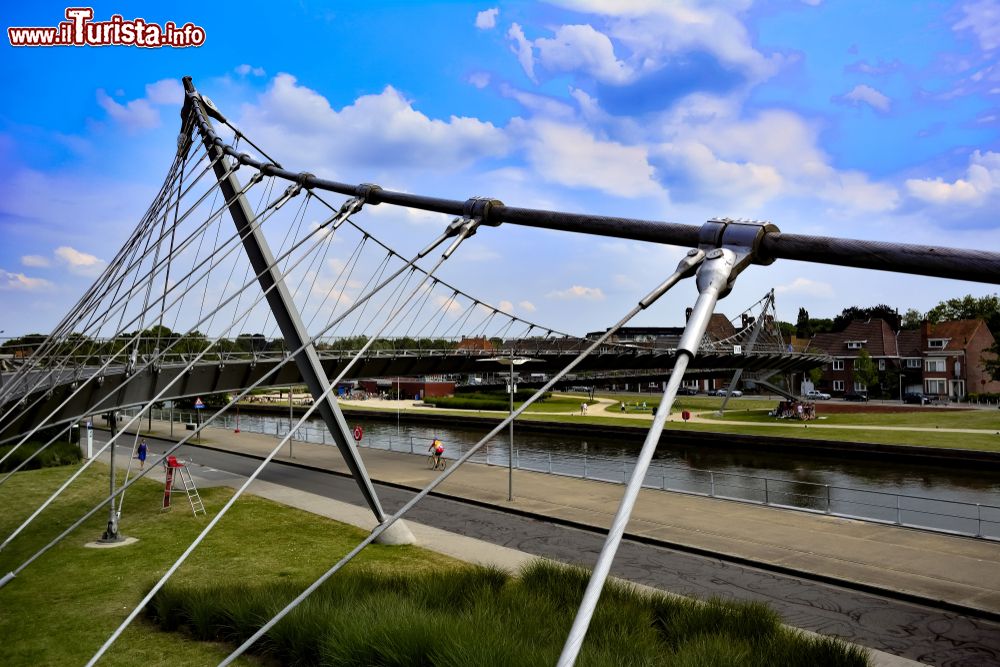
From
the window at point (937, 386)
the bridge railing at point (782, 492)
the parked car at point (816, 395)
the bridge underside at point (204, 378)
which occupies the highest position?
the bridge underside at point (204, 378)

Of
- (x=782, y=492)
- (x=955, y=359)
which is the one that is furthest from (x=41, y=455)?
(x=955, y=359)

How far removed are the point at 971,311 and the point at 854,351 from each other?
91.3 feet

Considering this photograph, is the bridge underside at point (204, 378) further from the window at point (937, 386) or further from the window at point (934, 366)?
the window at point (937, 386)

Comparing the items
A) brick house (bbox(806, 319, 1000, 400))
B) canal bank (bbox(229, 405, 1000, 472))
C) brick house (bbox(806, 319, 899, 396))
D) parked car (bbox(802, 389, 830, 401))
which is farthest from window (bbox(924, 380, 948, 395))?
canal bank (bbox(229, 405, 1000, 472))

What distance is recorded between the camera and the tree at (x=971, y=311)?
9825cm

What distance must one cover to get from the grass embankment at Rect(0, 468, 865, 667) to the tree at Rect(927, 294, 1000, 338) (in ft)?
332

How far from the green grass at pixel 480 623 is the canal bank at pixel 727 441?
22.3m

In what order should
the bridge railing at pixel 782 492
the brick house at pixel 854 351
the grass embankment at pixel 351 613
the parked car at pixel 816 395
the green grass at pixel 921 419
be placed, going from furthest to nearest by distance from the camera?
the brick house at pixel 854 351
the parked car at pixel 816 395
the green grass at pixel 921 419
the bridge railing at pixel 782 492
the grass embankment at pixel 351 613

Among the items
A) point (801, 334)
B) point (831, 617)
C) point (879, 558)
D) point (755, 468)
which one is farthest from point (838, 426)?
point (801, 334)

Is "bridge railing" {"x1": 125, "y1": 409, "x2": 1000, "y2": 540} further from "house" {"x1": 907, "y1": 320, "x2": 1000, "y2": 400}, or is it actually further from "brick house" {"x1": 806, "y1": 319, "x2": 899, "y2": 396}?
"house" {"x1": 907, "y1": 320, "x2": 1000, "y2": 400}

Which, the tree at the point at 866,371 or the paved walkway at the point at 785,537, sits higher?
the tree at the point at 866,371

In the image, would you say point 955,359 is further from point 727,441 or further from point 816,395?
point 727,441

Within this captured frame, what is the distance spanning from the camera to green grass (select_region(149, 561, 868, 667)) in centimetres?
888

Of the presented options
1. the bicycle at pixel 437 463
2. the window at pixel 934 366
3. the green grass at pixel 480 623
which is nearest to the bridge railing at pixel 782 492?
the bicycle at pixel 437 463
